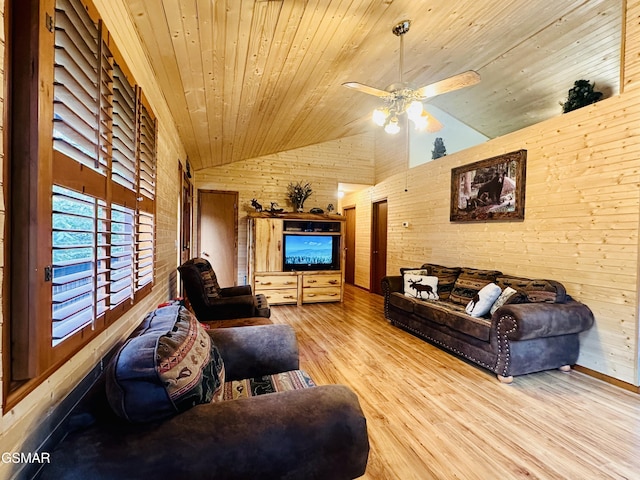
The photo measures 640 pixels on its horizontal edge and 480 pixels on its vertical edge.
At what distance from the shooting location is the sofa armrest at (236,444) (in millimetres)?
875

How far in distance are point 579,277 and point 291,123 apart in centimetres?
396

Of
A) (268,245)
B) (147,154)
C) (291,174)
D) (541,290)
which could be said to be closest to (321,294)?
(268,245)

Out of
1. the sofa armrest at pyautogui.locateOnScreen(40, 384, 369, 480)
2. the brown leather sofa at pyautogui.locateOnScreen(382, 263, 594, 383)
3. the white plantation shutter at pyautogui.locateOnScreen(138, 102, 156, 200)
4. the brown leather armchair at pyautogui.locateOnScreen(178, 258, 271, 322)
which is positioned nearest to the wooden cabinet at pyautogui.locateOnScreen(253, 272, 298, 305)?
the brown leather armchair at pyautogui.locateOnScreen(178, 258, 271, 322)

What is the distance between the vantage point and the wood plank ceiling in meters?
2.01

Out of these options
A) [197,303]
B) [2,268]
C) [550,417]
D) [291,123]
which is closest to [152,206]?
[197,303]

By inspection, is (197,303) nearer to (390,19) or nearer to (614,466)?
(390,19)

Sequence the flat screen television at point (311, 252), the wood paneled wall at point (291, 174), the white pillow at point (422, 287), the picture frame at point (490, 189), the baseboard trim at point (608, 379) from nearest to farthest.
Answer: the baseboard trim at point (608, 379) < the picture frame at point (490, 189) < the white pillow at point (422, 287) < the flat screen television at point (311, 252) < the wood paneled wall at point (291, 174)

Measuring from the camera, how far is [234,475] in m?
0.96

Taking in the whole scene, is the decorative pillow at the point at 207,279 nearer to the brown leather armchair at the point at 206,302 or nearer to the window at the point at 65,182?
the brown leather armchair at the point at 206,302

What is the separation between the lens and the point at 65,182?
1.00 m

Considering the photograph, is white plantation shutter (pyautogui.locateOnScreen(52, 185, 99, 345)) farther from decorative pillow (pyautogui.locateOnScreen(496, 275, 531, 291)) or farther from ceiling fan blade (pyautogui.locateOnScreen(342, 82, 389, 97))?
decorative pillow (pyautogui.locateOnScreen(496, 275, 531, 291))

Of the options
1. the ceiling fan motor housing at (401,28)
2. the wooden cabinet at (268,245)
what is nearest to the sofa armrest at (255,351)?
the ceiling fan motor housing at (401,28)

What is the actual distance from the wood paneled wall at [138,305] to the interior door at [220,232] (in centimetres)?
268

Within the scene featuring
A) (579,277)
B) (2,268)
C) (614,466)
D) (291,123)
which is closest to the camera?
(2,268)
